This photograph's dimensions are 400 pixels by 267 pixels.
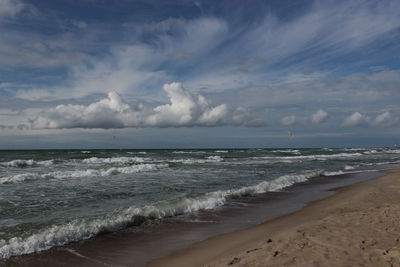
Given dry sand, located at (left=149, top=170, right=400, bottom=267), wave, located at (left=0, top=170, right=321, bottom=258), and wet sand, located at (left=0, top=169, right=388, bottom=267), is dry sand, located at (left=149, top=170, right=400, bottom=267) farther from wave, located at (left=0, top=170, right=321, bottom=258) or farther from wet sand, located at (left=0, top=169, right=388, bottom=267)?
wave, located at (left=0, top=170, right=321, bottom=258)

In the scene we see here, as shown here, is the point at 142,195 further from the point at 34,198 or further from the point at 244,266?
the point at 244,266

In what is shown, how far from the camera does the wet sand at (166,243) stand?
545 centimetres

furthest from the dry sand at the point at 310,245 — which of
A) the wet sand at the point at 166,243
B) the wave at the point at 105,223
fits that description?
the wave at the point at 105,223

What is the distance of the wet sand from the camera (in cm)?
545

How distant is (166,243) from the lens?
6.48 metres

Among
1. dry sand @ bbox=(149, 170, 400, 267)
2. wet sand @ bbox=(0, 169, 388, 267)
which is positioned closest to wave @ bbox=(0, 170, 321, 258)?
wet sand @ bbox=(0, 169, 388, 267)

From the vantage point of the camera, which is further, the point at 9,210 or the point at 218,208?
the point at 218,208

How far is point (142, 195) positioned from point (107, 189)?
241 centimetres

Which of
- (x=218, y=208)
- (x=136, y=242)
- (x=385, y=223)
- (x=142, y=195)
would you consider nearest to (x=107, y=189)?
(x=142, y=195)

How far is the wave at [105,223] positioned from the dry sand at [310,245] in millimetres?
2323

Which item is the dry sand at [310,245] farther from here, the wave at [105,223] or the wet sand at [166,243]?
the wave at [105,223]

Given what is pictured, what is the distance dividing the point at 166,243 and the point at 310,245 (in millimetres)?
2899

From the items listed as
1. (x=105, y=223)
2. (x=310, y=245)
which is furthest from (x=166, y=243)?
(x=310, y=245)

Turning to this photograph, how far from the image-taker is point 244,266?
455cm
